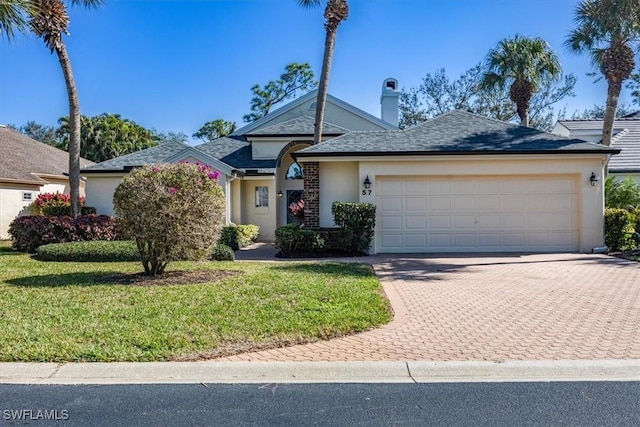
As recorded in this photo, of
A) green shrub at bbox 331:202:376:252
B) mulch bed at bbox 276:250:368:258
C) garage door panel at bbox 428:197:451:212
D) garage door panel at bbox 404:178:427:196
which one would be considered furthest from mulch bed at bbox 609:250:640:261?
mulch bed at bbox 276:250:368:258

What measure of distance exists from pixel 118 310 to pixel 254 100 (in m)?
38.8

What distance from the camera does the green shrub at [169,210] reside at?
28.8 feet

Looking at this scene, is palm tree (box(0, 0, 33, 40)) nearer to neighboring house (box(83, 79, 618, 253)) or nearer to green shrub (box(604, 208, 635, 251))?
neighboring house (box(83, 79, 618, 253))

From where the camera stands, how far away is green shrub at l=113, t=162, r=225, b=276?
878 cm

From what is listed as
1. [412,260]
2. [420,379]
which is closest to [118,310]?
[420,379]

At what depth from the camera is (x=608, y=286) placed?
8711 mm

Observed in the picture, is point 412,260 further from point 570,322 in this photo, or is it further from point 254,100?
point 254,100

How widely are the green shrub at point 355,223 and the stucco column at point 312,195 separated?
3.01ft

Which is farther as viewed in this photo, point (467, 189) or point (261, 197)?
point (261, 197)

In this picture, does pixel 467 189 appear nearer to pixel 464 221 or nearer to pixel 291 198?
pixel 464 221

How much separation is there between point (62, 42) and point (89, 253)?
8351 mm

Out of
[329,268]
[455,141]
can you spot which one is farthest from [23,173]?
[455,141]

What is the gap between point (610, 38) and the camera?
17547 millimetres

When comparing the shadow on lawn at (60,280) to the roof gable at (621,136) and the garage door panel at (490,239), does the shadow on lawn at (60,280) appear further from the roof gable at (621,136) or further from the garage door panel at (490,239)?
the roof gable at (621,136)
